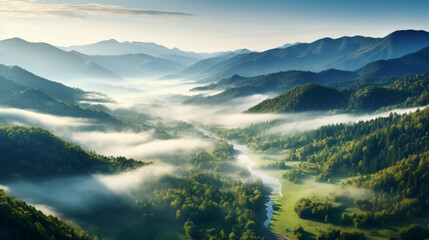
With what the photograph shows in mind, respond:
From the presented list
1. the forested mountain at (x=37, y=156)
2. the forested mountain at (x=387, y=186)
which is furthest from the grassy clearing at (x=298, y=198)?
the forested mountain at (x=37, y=156)

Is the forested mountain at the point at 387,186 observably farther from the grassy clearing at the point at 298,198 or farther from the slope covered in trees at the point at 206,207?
the slope covered in trees at the point at 206,207

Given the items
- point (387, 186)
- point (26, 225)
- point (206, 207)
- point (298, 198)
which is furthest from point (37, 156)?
point (387, 186)

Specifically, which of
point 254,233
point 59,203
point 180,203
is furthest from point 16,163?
point 254,233

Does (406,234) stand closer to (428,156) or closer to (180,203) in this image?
(428,156)

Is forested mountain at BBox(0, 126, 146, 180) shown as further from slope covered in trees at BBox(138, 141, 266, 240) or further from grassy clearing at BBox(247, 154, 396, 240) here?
grassy clearing at BBox(247, 154, 396, 240)

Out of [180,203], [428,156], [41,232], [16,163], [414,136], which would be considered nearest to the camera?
[41,232]

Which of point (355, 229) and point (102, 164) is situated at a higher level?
point (102, 164)
